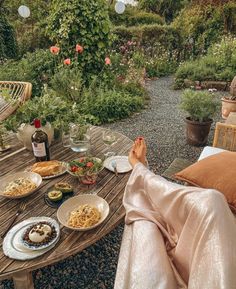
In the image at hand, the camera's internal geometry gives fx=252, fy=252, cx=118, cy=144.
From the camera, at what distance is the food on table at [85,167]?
1.44m

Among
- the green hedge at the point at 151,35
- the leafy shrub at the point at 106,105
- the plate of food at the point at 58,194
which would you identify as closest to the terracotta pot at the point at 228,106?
the leafy shrub at the point at 106,105

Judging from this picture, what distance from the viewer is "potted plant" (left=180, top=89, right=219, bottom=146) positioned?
3.17 metres

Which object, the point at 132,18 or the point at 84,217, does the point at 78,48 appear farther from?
the point at 132,18

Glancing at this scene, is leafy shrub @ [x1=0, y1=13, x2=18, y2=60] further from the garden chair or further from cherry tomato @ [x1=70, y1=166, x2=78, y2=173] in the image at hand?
cherry tomato @ [x1=70, y1=166, x2=78, y2=173]

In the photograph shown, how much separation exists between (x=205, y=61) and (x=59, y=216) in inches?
259

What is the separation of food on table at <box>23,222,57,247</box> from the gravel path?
0.74 meters

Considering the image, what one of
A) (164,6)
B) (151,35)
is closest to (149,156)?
(151,35)

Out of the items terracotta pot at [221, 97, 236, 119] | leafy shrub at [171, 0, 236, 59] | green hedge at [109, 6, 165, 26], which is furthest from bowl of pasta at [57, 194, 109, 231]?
green hedge at [109, 6, 165, 26]

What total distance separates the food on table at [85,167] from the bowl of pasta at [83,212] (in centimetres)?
21

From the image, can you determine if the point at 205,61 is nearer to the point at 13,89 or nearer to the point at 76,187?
the point at 13,89

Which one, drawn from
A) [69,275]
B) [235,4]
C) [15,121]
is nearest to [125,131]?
[15,121]

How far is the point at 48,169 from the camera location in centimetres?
151

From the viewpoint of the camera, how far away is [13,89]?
3.50m

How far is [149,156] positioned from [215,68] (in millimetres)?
4352
